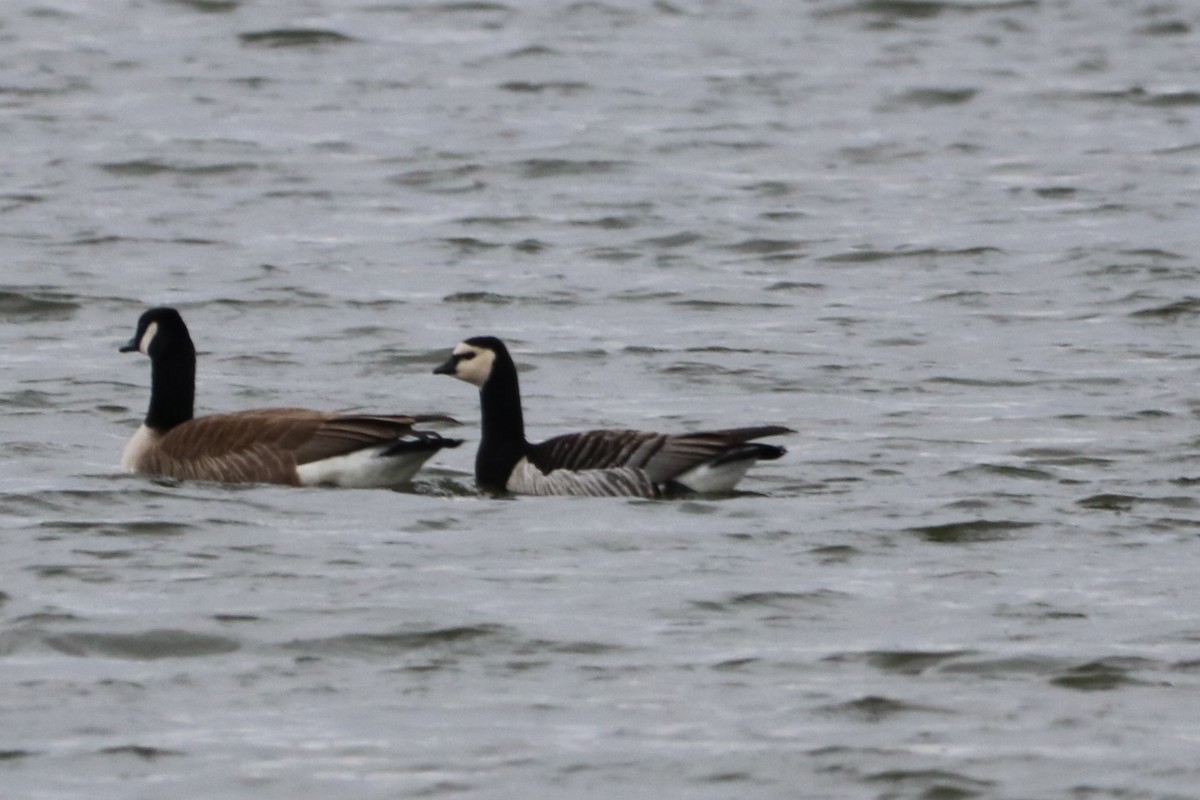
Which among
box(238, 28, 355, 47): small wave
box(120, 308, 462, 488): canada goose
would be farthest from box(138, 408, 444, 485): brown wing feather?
box(238, 28, 355, 47): small wave

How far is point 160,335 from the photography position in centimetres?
1480

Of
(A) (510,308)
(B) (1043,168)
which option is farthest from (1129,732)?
(B) (1043,168)

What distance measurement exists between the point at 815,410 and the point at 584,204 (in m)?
9.60

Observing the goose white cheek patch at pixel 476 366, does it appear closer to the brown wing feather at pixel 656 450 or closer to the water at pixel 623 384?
the water at pixel 623 384

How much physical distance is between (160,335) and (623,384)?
3.68 m

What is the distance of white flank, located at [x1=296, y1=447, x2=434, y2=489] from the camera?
13.9 metres

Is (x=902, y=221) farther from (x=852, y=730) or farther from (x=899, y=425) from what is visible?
(x=852, y=730)

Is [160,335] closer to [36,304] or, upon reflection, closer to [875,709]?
[36,304]

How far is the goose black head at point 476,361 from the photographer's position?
1420 cm

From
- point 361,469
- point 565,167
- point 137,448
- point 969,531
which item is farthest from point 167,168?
point 969,531

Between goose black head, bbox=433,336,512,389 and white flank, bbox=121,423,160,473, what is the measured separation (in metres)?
1.61

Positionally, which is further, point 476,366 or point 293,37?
point 293,37

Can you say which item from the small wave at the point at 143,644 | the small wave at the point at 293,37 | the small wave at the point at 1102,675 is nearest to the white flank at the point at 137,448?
the small wave at the point at 143,644

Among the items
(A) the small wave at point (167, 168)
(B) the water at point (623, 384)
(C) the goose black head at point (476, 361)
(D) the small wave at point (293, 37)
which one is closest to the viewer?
(B) the water at point (623, 384)
